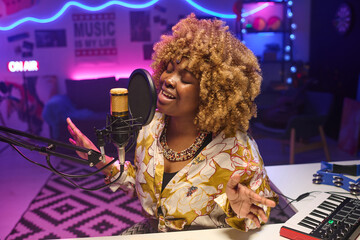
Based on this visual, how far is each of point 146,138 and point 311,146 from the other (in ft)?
9.68

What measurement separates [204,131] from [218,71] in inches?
10.9

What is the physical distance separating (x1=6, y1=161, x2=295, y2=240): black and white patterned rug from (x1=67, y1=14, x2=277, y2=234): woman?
1511 mm

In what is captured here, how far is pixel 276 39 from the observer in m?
5.97

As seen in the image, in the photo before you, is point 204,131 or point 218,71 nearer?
point 218,71

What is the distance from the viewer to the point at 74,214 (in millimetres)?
3301

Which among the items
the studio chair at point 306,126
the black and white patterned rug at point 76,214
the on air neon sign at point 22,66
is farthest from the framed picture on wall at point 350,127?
the on air neon sign at point 22,66

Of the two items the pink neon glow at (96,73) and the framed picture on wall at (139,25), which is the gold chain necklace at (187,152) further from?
the framed picture on wall at (139,25)

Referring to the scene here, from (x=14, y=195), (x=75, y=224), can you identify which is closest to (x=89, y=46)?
(x=14, y=195)

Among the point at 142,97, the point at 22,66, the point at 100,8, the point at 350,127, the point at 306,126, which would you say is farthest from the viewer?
the point at 100,8

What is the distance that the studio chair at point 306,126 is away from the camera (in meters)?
3.94

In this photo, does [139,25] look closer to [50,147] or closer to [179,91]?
[179,91]

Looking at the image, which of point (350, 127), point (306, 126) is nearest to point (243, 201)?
point (306, 126)

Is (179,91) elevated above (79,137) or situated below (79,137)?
above

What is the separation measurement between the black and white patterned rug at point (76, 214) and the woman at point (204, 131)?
1.51 metres
